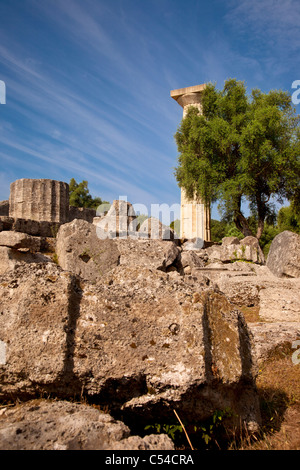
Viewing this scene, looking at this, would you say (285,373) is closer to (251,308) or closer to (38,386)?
(38,386)

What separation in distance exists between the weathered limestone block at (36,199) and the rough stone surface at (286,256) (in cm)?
764

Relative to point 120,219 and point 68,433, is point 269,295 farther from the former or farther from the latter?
point 68,433

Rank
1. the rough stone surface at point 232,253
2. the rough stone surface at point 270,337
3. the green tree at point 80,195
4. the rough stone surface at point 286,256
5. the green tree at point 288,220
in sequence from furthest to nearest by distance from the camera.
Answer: the green tree at point 80,195 → the green tree at point 288,220 → the rough stone surface at point 232,253 → the rough stone surface at point 286,256 → the rough stone surface at point 270,337

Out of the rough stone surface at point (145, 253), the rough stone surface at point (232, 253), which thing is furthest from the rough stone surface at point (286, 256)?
the rough stone surface at point (232, 253)

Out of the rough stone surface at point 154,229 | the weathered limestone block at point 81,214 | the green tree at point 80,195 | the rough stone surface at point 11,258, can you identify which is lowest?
the rough stone surface at point 11,258

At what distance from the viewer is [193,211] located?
24.5 meters

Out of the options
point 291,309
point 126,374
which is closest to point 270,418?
point 126,374

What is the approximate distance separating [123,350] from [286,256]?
20.4ft

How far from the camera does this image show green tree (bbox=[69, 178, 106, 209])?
101 feet

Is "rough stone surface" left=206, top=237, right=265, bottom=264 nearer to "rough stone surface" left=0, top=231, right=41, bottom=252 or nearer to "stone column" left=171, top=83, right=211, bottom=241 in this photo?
"rough stone surface" left=0, top=231, right=41, bottom=252

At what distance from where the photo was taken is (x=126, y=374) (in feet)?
7.47

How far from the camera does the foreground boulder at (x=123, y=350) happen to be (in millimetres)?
2270

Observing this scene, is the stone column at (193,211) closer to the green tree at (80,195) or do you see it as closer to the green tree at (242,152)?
the green tree at (242,152)

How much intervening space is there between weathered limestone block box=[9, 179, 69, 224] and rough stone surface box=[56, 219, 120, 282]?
6911 millimetres
